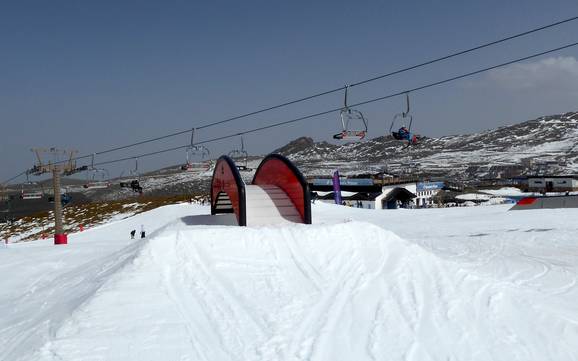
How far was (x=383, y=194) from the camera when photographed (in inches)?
2140

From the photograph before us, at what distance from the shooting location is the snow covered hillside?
274 inches

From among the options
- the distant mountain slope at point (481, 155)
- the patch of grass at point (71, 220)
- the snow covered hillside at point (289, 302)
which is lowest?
the patch of grass at point (71, 220)

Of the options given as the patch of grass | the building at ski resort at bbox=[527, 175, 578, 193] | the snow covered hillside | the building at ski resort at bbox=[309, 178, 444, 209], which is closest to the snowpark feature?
the snow covered hillside

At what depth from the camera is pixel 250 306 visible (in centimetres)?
855

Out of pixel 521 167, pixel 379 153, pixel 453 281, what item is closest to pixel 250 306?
pixel 453 281

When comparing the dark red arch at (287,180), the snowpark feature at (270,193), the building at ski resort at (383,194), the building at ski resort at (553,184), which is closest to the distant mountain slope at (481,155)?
the building at ski resort at (383,194)

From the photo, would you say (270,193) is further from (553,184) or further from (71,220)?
(553,184)

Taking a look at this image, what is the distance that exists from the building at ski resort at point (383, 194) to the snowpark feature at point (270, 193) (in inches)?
1380

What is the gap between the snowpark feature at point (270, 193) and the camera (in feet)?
47.7

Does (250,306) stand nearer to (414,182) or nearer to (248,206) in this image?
(248,206)

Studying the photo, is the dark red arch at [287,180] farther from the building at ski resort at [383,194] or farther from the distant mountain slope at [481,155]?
the distant mountain slope at [481,155]

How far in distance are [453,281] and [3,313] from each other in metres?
9.17

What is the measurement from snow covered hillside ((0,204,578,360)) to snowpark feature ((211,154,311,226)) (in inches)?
71.8

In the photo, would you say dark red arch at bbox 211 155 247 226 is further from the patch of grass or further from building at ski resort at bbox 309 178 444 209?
building at ski resort at bbox 309 178 444 209
